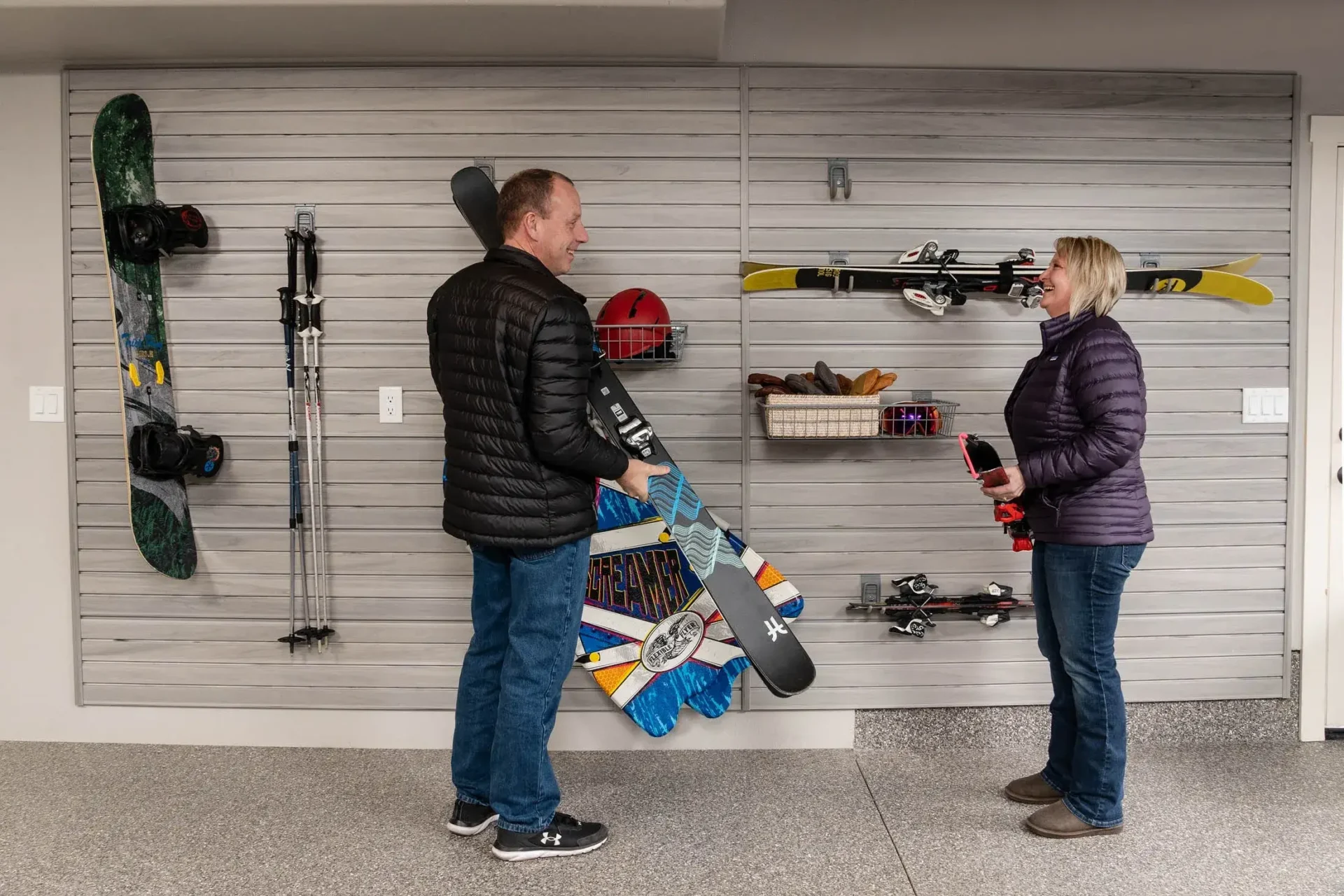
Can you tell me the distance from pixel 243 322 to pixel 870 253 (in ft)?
6.70

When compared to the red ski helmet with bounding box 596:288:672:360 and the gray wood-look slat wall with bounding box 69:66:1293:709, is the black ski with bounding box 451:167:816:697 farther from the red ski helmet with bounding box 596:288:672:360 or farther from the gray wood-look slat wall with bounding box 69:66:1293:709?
the gray wood-look slat wall with bounding box 69:66:1293:709

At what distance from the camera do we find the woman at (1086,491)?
82.5 inches

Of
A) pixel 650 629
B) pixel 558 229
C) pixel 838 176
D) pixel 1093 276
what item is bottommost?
pixel 650 629

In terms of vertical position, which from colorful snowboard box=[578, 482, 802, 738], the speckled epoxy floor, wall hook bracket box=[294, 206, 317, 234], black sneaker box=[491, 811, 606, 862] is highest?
wall hook bracket box=[294, 206, 317, 234]

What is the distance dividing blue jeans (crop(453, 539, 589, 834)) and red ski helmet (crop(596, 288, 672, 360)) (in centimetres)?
70

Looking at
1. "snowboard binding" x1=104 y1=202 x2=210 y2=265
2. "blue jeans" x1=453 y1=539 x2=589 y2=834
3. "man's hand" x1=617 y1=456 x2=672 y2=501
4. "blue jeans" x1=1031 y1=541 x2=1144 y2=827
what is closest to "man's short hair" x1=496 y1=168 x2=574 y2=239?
"man's hand" x1=617 y1=456 x2=672 y2=501

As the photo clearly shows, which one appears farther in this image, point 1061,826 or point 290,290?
point 290,290

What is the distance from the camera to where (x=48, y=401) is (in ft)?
9.45

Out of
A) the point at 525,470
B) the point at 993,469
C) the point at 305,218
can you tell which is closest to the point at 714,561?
the point at 525,470

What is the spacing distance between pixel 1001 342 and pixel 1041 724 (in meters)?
1.25

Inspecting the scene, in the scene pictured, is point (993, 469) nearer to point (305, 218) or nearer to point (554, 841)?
point (554, 841)

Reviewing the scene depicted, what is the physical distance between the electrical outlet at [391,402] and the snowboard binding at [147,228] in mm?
742

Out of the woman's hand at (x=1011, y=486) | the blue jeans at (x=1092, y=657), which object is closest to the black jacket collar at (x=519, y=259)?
the woman's hand at (x=1011, y=486)

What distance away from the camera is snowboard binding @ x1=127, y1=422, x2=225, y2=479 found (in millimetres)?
2721
